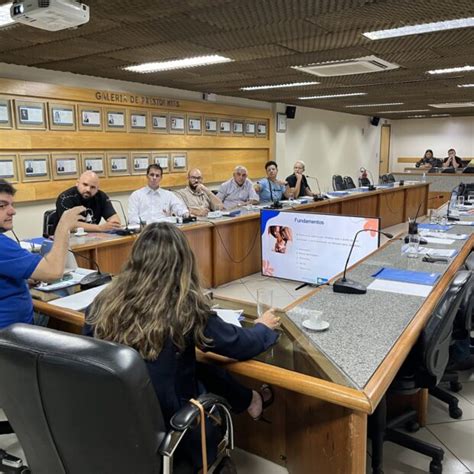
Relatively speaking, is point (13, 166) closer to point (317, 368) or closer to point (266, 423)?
point (266, 423)

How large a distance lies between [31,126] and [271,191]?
3.10 metres

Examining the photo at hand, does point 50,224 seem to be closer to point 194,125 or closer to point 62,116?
point 62,116

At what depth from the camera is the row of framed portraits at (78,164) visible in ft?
15.4

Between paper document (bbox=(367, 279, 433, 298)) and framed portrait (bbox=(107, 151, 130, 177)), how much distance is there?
4.29 meters

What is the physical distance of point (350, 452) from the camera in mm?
1295

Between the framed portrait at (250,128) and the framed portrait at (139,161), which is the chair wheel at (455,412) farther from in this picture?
the framed portrait at (250,128)

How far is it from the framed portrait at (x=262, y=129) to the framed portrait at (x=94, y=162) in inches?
139

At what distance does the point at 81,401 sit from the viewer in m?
1.00

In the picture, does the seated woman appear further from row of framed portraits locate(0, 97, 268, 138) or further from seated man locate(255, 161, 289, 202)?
seated man locate(255, 161, 289, 202)

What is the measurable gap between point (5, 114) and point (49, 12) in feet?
8.15

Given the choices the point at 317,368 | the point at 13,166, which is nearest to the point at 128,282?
the point at 317,368

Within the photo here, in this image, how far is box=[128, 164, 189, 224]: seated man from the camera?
461 centimetres

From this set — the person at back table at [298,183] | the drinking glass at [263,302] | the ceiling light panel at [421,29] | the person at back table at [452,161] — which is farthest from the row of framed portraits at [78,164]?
the person at back table at [452,161]

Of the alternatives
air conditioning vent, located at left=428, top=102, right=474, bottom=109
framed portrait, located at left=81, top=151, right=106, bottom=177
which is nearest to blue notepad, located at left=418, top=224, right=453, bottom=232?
framed portrait, located at left=81, top=151, right=106, bottom=177
